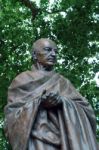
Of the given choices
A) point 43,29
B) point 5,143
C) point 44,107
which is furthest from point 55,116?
point 43,29

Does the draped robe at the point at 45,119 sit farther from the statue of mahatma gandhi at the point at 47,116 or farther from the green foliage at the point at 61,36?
the green foliage at the point at 61,36

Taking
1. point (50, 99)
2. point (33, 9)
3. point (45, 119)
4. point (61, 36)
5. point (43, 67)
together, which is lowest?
point (45, 119)

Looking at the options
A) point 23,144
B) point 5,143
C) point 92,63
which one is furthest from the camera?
point 92,63

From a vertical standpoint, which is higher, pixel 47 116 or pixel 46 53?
pixel 46 53

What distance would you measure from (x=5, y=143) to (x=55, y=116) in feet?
25.2

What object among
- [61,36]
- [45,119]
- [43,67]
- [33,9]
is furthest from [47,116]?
[33,9]

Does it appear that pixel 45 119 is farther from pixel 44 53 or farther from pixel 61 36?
pixel 61 36

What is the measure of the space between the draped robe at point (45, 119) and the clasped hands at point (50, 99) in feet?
0.16

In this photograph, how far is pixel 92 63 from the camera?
52.4 ft

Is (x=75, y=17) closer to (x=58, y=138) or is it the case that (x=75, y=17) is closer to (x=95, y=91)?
(x=95, y=91)

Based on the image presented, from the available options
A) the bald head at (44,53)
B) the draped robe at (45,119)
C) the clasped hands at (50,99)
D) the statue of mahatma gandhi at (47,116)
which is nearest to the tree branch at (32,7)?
the bald head at (44,53)

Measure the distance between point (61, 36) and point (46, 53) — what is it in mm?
8367

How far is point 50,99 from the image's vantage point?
23.9 feet

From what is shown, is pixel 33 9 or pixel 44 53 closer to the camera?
pixel 44 53
